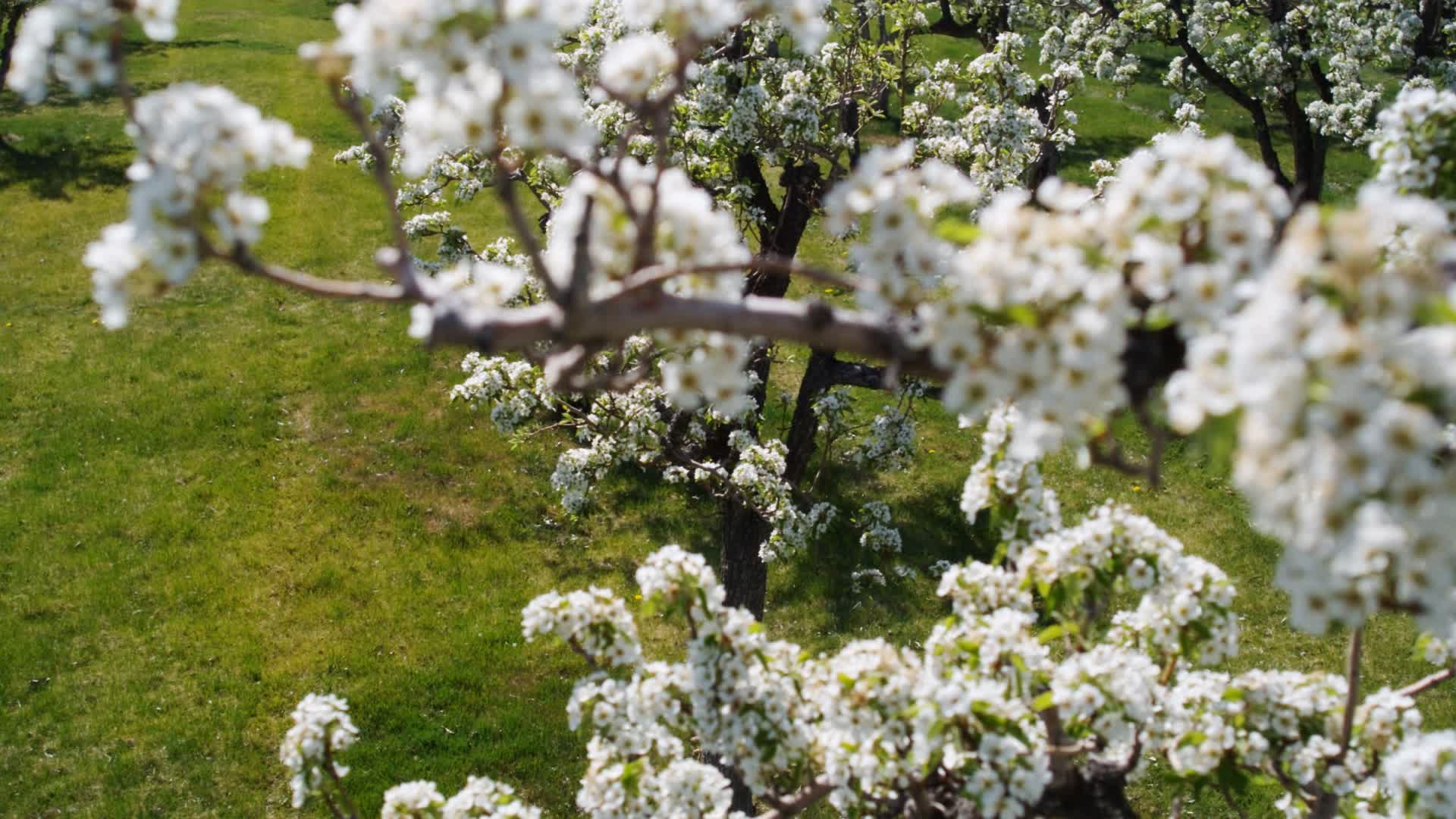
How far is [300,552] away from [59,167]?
12816 millimetres

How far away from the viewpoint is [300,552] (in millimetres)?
9352

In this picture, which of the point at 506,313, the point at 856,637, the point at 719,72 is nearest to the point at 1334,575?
the point at 506,313

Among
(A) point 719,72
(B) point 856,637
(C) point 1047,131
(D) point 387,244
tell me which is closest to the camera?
(A) point 719,72

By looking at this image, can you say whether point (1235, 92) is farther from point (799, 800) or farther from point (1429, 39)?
point (799, 800)

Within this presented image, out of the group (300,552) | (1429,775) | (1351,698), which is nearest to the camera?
(1429,775)

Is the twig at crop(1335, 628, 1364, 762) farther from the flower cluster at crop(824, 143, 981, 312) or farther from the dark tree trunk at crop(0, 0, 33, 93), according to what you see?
the dark tree trunk at crop(0, 0, 33, 93)

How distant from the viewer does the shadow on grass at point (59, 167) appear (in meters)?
17.4

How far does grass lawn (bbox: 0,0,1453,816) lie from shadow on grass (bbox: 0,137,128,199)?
9.30 ft

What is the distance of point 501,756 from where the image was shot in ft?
23.6

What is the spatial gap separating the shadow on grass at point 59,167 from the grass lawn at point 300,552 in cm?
283

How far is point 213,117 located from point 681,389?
3.38 feet

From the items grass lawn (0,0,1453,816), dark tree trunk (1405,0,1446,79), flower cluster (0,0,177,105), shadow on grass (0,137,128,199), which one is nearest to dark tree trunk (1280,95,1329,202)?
dark tree trunk (1405,0,1446,79)

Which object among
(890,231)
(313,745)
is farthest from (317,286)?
(313,745)

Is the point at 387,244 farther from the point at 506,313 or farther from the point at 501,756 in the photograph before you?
the point at 506,313
